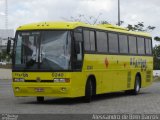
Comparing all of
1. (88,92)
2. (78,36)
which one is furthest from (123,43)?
(78,36)

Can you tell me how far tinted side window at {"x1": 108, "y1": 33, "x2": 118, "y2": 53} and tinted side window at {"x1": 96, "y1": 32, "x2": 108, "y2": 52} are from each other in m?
0.58

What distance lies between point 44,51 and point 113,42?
16.7ft

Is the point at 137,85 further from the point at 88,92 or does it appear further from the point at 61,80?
the point at 61,80

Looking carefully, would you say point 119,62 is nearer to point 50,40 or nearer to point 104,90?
point 104,90

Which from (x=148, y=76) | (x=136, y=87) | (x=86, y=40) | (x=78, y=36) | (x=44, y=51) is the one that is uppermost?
(x=78, y=36)

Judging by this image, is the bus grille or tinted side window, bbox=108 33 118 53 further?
the bus grille

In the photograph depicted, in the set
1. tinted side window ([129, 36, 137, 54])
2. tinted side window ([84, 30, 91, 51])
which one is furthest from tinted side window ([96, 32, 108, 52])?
tinted side window ([129, 36, 137, 54])

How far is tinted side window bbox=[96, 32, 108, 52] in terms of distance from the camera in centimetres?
2266

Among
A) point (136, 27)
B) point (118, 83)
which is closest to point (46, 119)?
point (118, 83)

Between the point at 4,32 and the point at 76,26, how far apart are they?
134 m

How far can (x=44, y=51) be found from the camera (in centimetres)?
2017

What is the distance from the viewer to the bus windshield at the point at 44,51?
65.4ft

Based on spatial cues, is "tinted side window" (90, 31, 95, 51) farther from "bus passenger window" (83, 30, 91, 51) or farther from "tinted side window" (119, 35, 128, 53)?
"tinted side window" (119, 35, 128, 53)

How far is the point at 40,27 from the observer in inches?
809
